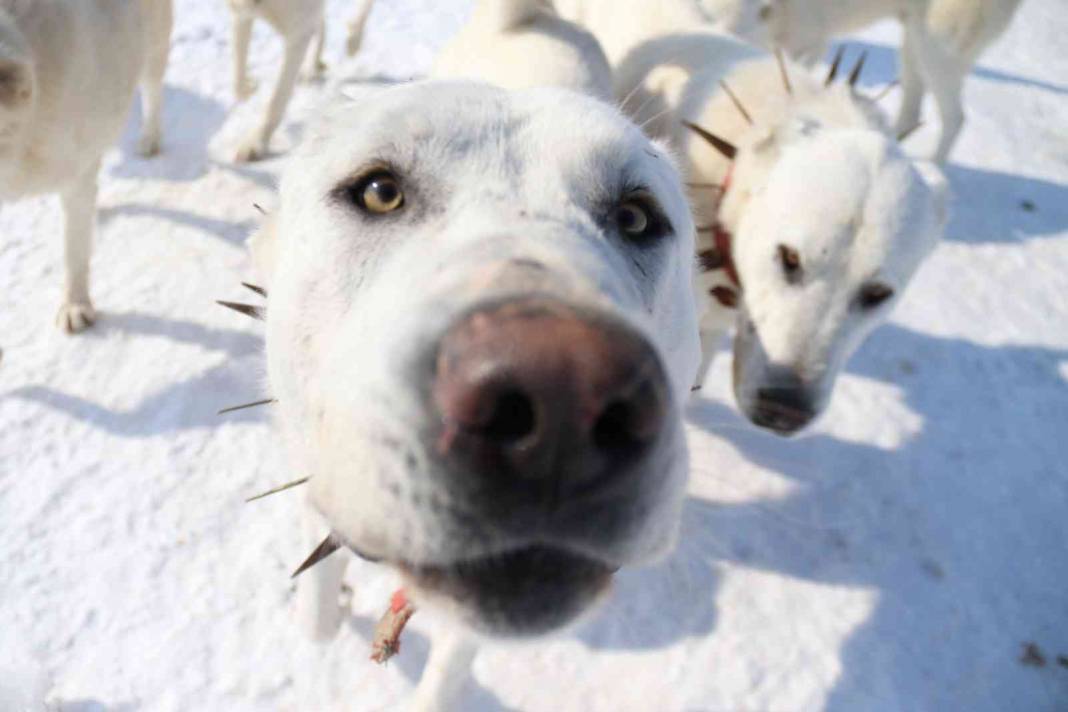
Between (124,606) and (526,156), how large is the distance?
2.35 metres

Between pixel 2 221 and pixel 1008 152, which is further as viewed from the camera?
pixel 1008 152

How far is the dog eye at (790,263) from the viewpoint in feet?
8.46

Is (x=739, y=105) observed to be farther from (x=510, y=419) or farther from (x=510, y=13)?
(x=510, y=419)

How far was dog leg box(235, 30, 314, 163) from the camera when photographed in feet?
14.0

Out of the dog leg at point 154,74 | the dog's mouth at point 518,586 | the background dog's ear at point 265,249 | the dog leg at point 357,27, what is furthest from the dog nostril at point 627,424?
the dog leg at point 357,27

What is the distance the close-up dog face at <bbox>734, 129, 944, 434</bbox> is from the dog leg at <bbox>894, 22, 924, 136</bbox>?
3.37 metres

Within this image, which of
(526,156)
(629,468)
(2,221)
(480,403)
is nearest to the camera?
(480,403)

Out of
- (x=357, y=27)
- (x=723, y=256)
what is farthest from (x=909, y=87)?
(x=357, y=27)

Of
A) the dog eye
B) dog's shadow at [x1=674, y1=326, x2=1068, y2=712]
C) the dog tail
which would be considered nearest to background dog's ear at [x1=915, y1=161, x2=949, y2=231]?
the dog eye

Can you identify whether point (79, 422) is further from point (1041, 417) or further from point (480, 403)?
point (1041, 417)

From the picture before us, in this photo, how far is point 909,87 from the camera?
557 cm

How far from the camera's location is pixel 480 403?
2.55ft

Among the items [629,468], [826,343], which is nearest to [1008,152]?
[826,343]

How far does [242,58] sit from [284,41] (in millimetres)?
493
